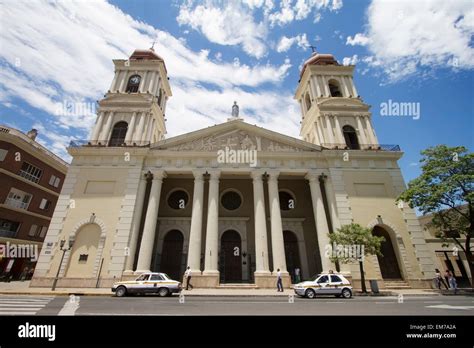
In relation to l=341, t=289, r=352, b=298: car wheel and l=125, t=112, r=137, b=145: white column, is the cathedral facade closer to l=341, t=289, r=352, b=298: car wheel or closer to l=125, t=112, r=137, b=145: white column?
l=125, t=112, r=137, b=145: white column

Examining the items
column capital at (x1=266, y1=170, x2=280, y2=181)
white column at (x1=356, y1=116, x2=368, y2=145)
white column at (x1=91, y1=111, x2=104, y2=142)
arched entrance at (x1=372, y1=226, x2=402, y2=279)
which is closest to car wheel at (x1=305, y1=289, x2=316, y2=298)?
arched entrance at (x1=372, y1=226, x2=402, y2=279)

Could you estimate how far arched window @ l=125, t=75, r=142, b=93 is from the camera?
27883mm

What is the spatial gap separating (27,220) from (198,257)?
22315mm

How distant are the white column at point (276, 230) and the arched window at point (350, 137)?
31.6 ft

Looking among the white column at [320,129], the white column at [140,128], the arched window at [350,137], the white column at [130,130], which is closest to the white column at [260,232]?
the white column at [320,129]

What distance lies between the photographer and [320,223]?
19.8 m

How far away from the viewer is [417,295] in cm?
1433

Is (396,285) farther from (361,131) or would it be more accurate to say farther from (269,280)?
(361,131)

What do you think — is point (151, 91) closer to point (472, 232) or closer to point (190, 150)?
point (190, 150)

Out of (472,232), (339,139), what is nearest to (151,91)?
(339,139)

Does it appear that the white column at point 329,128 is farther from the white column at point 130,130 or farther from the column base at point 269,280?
the white column at point 130,130

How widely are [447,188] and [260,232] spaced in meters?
13.1

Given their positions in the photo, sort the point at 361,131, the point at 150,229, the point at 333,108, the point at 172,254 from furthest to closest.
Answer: the point at 333,108 → the point at 361,131 → the point at 172,254 → the point at 150,229

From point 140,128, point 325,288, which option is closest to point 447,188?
point 325,288
